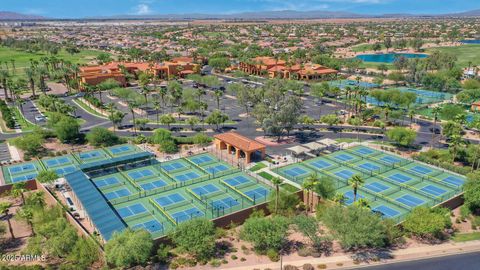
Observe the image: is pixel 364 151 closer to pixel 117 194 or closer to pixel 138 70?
pixel 117 194

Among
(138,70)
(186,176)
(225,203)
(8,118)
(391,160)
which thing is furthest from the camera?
(138,70)

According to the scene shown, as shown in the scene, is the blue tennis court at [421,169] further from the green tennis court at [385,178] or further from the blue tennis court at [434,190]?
the blue tennis court at [434,190]

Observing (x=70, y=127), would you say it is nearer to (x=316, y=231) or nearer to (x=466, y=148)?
(x=316, y=231)

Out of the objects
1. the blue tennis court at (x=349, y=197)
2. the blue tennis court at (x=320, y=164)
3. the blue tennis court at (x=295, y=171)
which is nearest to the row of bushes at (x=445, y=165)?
the blue tennis court at (x=320, y=164)

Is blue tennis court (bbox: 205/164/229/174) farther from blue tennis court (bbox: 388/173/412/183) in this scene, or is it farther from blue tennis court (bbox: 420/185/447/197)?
blue tennis court (bbox: 420/185/447/197)

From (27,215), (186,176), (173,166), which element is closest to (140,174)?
(173,166)

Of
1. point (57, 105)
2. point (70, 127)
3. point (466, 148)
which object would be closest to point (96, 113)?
point (57, 105)

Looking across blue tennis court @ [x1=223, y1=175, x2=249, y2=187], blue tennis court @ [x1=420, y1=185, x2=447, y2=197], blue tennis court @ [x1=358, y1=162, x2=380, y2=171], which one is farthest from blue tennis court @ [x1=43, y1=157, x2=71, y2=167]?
blue tennis court @ [x1=420, y1=185, x2=447, y2=197]
